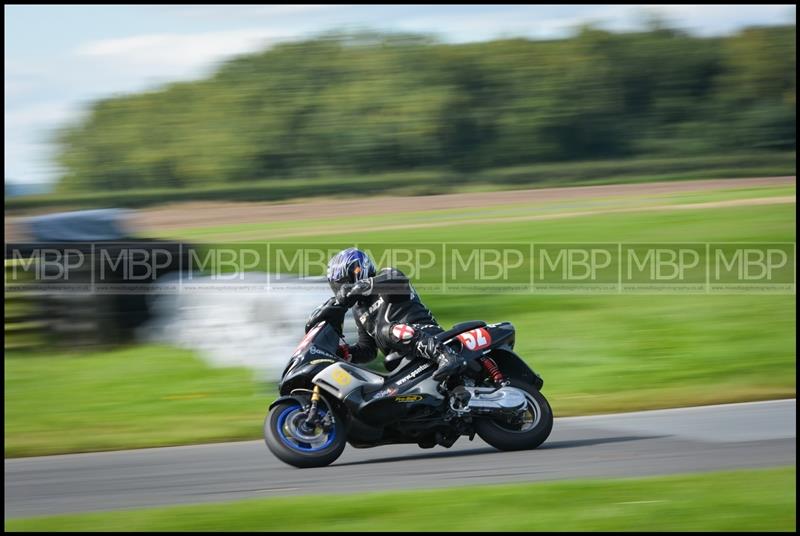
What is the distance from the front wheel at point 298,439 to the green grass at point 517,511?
1016mm

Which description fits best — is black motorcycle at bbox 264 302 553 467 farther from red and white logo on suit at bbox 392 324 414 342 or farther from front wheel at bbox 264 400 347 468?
red and white logo on suit at bbox 392 324 414 342

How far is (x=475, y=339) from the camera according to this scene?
7.71 meters

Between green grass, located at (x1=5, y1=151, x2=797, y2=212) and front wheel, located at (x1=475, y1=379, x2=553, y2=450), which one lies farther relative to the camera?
green grass, located at (x1=5, y1=151, x2=797, y2=212)

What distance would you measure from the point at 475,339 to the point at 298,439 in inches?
57.9

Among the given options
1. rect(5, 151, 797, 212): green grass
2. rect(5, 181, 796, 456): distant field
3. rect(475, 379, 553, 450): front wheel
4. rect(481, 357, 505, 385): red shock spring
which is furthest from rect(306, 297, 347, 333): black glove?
rect(5, 151, 797, 212): green grass

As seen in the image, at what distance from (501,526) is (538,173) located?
76.4ft

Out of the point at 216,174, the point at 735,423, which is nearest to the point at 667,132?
the point at 216,174

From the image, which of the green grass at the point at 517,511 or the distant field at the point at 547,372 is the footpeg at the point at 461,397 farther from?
the distant field at the point at 547,372

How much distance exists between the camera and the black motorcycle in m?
7.43

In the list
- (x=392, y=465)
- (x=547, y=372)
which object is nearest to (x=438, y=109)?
(x=547, y=372)

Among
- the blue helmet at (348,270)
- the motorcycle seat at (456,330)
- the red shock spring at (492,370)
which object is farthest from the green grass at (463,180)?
the red shock spring at (492,370)

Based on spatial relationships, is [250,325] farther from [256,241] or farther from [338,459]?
[256,241]

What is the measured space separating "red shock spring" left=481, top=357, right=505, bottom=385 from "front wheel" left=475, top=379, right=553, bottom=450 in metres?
0.10

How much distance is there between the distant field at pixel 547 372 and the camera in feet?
33.3
